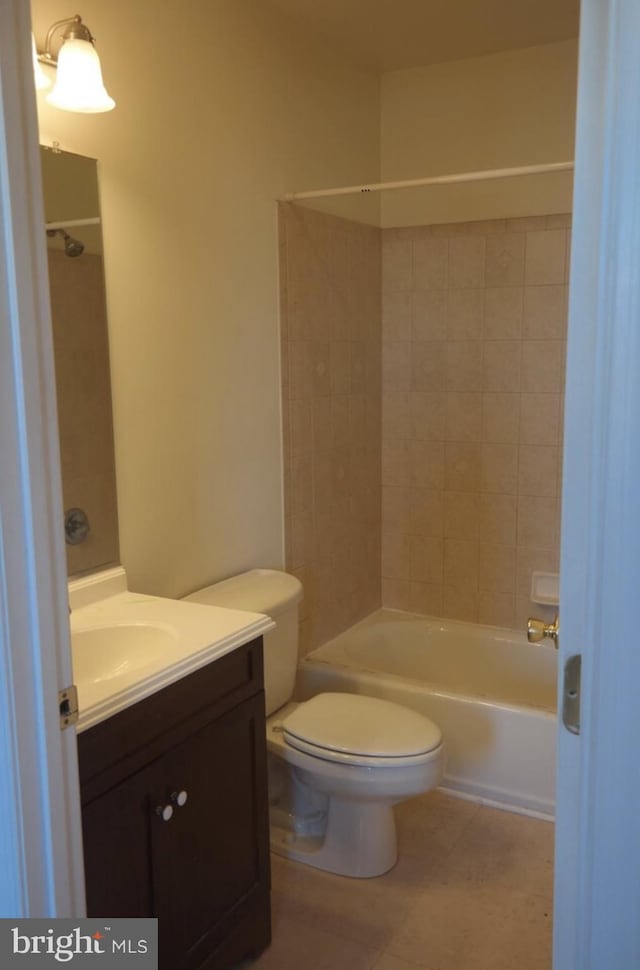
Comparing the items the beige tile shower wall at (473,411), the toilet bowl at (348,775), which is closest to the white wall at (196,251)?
the toilet bowl at (348,775)

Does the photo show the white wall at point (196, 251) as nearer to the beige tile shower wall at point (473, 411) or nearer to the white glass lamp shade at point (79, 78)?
the white glass lamp shade at point (79, 78)

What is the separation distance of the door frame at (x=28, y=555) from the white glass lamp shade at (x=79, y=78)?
0.70m

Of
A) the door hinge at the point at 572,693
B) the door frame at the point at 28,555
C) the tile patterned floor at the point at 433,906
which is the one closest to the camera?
the door hinge at the point at 572,693

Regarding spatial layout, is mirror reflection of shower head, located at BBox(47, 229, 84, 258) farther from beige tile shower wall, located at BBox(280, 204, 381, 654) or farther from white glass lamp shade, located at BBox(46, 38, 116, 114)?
beige tile shower wall, located at BBox(280, 204, 381, 654)

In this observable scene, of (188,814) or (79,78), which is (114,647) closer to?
(188,814)

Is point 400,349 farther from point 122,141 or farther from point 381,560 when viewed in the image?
point 122,141

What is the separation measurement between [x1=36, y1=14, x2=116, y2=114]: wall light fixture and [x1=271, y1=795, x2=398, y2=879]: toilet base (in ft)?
6.18

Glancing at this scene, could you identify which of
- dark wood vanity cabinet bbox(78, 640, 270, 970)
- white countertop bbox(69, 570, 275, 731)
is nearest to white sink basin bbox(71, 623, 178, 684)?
white countertop bbox(69, 570, 275, 731)

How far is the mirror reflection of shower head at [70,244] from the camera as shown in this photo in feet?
6.19

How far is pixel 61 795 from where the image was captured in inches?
48.7

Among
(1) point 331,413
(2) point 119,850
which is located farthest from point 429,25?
(2) point 119,850

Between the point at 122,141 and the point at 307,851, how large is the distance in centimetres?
201

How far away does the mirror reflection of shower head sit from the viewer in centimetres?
189

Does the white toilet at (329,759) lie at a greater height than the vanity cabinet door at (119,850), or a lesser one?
lesser
